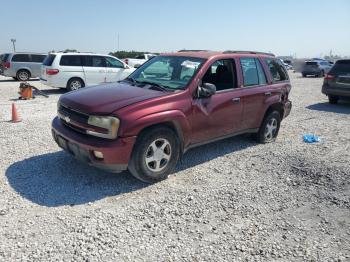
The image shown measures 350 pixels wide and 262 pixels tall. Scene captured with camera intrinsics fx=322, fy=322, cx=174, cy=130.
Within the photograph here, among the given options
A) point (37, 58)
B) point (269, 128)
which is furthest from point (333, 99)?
point (37, 58)

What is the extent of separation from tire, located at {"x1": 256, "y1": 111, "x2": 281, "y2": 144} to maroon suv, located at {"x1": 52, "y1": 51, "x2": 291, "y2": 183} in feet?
0.59

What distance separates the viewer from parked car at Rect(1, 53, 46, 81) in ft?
61.9

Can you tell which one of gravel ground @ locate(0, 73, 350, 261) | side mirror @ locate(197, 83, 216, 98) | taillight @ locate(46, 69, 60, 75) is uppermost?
taillight @ locate(46, 69, 60, 75)

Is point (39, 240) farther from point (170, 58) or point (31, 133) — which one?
point (31, 133)

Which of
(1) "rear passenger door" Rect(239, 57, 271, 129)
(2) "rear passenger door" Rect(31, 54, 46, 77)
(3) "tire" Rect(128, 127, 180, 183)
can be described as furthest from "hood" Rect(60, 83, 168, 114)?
(2) "rear passenger door" Rect(31, 54, 46, 77)

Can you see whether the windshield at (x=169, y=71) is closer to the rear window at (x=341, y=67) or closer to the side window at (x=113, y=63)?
the rear window at (x=341, y=67)

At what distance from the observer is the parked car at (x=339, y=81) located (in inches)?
451

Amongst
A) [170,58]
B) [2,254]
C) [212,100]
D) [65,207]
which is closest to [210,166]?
[212,100]

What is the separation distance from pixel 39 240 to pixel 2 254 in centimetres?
34

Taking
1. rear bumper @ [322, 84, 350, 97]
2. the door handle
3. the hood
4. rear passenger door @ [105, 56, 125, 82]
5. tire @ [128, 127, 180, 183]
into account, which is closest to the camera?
the hood

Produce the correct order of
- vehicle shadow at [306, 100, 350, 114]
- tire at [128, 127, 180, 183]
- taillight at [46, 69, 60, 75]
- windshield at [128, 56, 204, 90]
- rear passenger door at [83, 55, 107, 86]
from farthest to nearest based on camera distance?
rear passenger door at [83, 55, 107, 86] < taillight at [46, 69, 60, 75] < vehicle shadow at [306, 100, 350, 114] < windshield at [128, 56, 204, 90] < tire at [128, 127, 180, 183]

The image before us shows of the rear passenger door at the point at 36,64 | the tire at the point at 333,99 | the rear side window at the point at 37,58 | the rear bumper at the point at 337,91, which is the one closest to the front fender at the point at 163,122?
the rear bumper at the point at 337,91

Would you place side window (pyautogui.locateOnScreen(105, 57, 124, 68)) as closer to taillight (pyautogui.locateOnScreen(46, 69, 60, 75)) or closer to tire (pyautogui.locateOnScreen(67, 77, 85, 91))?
tire (pyautogui.locateOnScreen(67, 77, 85, 91))

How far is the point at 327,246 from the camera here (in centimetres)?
329
